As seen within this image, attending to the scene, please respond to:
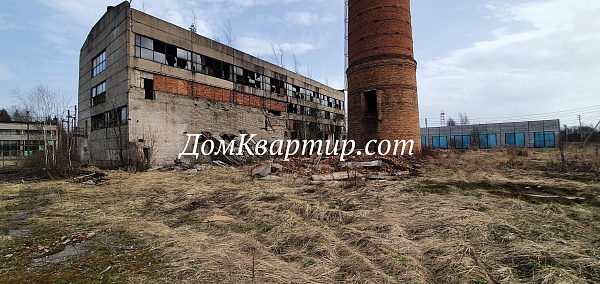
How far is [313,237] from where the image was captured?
3713 millimetres

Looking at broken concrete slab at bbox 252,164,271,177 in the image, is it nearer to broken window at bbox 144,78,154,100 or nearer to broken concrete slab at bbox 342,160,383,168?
broken concrete slab at bbox 342,160,383,168

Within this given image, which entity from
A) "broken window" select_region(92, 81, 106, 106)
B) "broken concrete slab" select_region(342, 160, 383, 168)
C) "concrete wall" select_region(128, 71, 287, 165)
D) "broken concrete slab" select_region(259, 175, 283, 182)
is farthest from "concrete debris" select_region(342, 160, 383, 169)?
"broken window" select_region(92, 81, 106, 106)

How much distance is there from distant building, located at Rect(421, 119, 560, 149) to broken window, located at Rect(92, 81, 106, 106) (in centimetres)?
3068

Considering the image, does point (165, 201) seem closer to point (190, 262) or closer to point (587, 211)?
point (190, 262)

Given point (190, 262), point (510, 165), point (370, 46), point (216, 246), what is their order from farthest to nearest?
point (370, 46) < point (510, 165) < point (216, 246) < point (190, 262)

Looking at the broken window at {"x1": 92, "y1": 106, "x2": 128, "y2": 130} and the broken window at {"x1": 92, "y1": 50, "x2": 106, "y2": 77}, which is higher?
the broken window at {"x1": 92, "y1": 50, "x2": 106, "y2": 77}

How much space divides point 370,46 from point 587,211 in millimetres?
11784

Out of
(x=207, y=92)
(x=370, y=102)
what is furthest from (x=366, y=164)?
(x=207, y=92)

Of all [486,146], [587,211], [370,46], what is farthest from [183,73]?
[486,146]

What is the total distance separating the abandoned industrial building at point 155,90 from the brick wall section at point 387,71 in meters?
9.46

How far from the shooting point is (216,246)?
139 inches

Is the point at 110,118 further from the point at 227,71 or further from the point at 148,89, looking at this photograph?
the point at 227,71

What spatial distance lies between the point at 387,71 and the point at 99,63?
1719cm

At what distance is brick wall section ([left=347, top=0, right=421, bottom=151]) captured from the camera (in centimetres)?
1423
